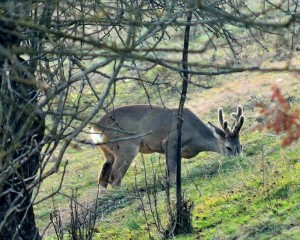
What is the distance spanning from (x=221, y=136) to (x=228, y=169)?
3557 millimetres

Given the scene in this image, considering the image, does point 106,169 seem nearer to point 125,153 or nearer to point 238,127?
point 125,153

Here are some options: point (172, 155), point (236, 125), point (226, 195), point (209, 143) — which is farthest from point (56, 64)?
point (209, 143)

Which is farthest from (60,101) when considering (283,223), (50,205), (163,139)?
(163,139)

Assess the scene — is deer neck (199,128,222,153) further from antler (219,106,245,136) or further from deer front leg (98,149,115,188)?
deer front leg (98,149,115,188)

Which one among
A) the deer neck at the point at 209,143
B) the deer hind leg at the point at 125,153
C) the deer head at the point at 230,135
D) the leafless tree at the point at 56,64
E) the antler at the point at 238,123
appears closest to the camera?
the leafless tree at the point at 56,64

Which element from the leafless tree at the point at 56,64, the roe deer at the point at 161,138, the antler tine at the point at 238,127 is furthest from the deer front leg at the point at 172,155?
the leafless tree at the point at 56,64

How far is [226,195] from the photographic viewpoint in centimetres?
1195

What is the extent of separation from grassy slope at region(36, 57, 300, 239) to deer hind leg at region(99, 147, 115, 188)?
9.3 inches

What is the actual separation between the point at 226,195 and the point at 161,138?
17.4ft

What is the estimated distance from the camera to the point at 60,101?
587 centimetres

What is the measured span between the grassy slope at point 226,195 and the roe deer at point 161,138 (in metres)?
0.28

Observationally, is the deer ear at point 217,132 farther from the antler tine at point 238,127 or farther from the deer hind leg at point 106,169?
the deer hind leg at point 106,169

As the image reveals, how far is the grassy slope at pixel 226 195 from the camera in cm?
1023

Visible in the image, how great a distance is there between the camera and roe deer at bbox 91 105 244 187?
55.0 ft
